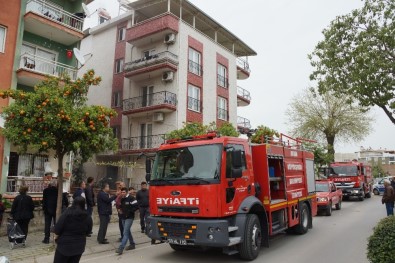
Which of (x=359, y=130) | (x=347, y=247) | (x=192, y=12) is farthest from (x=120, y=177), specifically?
(x=359, y=130)

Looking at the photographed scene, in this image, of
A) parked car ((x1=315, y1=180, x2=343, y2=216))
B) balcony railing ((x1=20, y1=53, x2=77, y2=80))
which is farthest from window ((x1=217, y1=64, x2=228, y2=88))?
balcony railing ((x1=20, y1=53, x2=77, y2=80))

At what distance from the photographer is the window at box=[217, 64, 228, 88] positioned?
29234 millimetres

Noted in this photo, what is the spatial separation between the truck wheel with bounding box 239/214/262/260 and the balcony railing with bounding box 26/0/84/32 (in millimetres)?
13721

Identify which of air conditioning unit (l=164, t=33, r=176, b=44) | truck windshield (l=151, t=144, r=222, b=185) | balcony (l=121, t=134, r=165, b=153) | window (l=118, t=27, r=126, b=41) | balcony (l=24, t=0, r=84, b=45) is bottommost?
truck windshield (l=151, t=144, r=222, b=185)

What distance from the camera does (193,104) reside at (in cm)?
2595

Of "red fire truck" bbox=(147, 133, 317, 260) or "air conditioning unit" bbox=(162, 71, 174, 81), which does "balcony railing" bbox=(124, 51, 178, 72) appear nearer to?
"air conditioning unit" bbox=(162, 71, 174, 81)

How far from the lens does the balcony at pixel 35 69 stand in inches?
599

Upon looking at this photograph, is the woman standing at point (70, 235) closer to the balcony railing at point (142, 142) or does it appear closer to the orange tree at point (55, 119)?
the orange tree at point (55, 119)

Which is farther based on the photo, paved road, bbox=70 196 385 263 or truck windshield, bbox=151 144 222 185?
paved road, bbox=70 196 385 263

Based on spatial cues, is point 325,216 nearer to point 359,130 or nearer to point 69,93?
point 69,93

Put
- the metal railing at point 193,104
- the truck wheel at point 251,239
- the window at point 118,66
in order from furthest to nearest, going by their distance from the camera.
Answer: the window at point 118,66 < the metal railing at point 193,104 < the truck wheel at point 251,239

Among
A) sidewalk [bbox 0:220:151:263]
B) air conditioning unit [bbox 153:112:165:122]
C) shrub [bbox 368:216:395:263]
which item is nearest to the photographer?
shrub [bbox 368:216:395:263]

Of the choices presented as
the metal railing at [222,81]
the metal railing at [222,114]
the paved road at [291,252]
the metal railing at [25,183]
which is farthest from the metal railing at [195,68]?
the paved road at [291,252]

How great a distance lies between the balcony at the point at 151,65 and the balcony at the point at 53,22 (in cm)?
681
